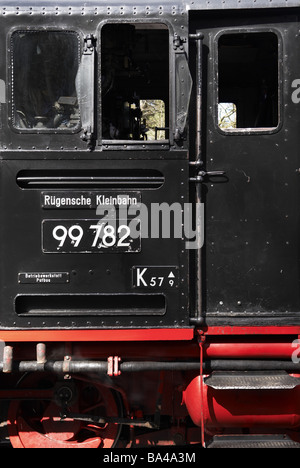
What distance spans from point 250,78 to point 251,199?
1693mm

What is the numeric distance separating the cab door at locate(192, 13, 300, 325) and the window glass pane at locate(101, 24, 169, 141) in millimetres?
566

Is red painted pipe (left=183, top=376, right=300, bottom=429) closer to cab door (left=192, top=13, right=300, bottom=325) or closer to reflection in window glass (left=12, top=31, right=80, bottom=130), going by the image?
cab door (left=192, top=13, right=300, bottom=325)

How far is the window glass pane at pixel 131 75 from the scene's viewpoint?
11.1 feet

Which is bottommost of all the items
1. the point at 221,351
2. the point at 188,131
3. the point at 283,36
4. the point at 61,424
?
the point at 61,424

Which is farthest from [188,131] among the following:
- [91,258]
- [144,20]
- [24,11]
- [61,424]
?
[61,424]

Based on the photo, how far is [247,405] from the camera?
10.6 ft

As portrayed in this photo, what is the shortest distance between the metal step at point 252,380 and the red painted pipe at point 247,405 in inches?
5.3

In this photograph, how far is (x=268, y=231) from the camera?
3195 mm

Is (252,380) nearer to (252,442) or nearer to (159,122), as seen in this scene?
(252,442)

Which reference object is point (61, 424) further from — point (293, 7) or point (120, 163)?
point (293, 7)

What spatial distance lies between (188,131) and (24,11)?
1.37 metres

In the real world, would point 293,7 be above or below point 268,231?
above

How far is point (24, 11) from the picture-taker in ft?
10.2

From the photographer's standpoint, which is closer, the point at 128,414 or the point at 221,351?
the point at 221,351
